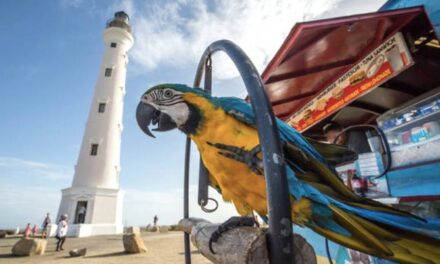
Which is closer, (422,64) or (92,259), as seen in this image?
(422,64)

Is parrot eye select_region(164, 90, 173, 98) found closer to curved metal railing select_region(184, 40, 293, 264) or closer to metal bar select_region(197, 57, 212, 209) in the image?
metal bar select_region(197, 57, 212, 209)

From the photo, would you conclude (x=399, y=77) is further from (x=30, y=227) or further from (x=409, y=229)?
(x=30, y=227)

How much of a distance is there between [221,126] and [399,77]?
13.1 ft

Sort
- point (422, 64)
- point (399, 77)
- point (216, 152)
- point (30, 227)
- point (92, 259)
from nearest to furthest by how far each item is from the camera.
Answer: point (216, 152), point (422, 64), point (399, 77), point (92, 259), point (30, 227)

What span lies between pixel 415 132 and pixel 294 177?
2.44 meters

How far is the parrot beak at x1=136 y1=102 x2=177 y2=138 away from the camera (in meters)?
2.28

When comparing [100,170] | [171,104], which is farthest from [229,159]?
[100,170]

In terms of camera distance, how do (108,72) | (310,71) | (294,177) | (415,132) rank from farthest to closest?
(108,72), (310,71), (415,132), (294,177)

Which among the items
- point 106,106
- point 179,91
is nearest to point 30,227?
point 106,106

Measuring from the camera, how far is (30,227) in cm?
1862

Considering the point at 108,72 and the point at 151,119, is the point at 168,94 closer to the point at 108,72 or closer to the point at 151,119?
the point at 151,119

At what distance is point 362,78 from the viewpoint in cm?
386

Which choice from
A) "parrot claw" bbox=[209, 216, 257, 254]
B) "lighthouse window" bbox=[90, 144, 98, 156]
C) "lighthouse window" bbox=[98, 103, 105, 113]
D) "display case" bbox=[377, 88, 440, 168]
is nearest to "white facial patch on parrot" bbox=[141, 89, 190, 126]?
"parrot claw" bbox=[209, 216, 257, 254]

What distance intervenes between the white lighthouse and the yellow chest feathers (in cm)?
2221
